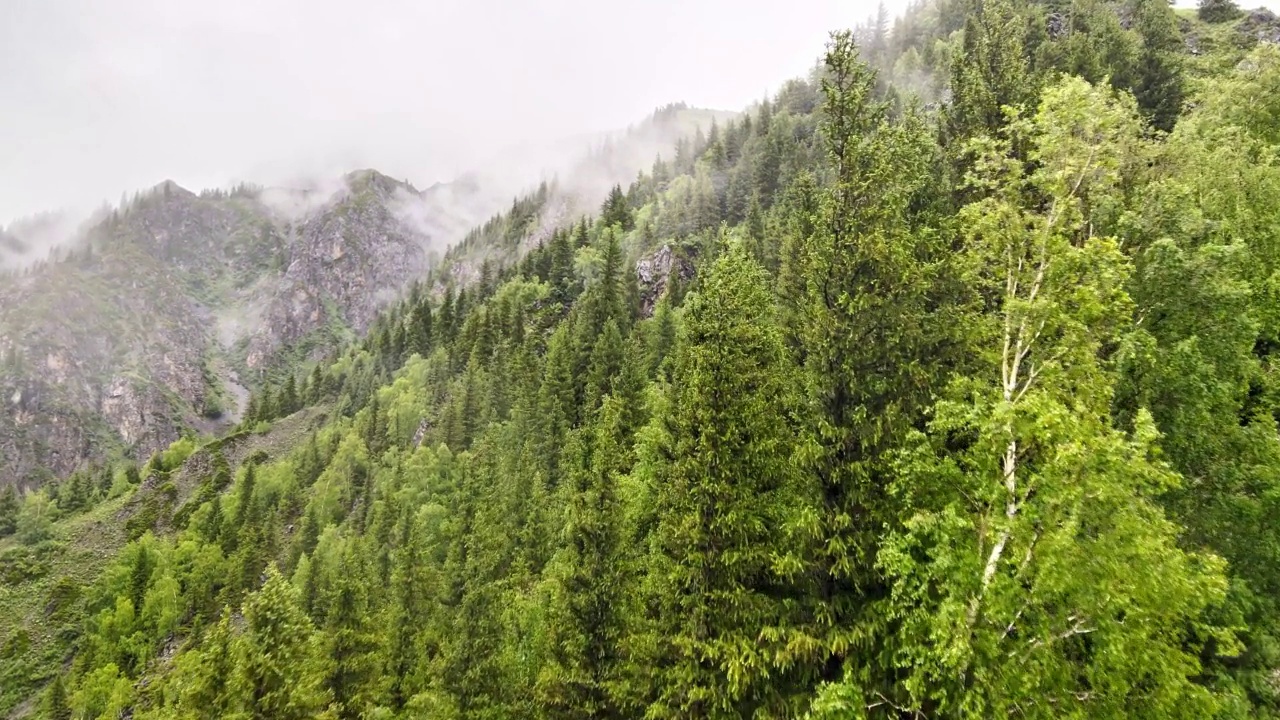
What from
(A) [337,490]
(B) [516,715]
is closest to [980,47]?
Result: (B) [516,715]

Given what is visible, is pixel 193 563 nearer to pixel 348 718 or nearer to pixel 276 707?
pixel 348 718

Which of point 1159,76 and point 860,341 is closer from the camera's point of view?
point 860,341

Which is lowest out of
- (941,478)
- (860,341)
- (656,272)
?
(656,272)

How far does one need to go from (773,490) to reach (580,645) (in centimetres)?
980

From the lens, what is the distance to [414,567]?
42.2 metres

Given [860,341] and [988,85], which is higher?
[988,85]

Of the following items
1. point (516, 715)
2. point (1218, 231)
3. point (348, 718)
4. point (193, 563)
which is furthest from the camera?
point (193, 563)

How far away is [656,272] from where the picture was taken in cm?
10981

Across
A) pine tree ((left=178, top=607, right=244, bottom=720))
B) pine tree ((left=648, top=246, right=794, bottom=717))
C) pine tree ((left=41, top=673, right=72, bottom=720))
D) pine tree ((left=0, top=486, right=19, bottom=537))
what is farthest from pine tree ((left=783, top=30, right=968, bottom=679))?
pine tree ((left=0, top=486, right=19, bottom=537))

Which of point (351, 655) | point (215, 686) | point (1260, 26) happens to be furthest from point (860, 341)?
point (1260, 26)

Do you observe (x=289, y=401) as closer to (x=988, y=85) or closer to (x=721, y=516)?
(x=988, y=85)

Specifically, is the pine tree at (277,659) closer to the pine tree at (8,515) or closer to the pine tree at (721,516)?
the pine tree at (721,516)

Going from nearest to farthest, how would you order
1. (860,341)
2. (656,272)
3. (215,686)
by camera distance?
(860,341)
(215,686)
(656,272)

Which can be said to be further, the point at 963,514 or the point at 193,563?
the point at 193,563
